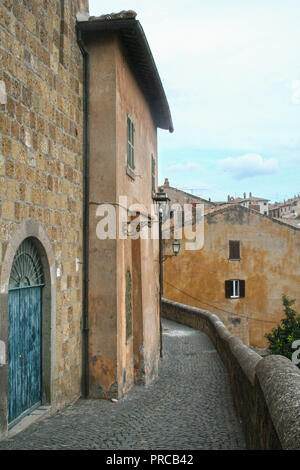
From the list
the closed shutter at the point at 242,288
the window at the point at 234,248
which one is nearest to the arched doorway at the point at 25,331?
the window at the point at 234,248

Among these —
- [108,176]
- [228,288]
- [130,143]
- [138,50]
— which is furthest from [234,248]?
[108,176]

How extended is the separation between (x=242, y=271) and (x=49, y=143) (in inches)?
854

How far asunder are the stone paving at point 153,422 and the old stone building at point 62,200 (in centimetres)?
31

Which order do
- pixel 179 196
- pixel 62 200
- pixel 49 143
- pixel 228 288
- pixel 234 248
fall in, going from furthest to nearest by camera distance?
pixel 179 196, pixel 228 288, pixel 234 248, pixel 62 200, pixel 49 143

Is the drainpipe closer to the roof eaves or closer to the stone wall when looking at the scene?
the stone wall

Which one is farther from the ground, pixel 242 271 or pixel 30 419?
pixel 242 271

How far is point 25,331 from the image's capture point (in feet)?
19.3

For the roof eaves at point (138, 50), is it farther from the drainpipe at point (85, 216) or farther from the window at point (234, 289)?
the window at point (234, 289)

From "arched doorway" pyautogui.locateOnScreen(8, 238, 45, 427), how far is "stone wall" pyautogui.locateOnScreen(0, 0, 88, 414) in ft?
1.28

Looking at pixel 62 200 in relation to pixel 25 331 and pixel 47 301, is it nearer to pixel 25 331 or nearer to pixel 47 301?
pixel 47 301

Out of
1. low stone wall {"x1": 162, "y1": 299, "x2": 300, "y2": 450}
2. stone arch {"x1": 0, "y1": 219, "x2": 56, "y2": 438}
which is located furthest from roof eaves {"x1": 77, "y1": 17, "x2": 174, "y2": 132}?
low stone wall {"x1": 162, "y1": 299, "x2": 300, "y2": 450}

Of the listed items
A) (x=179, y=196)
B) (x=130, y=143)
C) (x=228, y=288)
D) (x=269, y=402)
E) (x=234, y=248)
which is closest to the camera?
(x=269, y=402)

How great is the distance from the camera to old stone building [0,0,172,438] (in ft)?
17.4

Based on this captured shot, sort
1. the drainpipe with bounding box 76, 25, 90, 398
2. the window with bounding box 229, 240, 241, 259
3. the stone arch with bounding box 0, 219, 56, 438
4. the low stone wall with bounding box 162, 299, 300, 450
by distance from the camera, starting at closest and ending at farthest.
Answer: the low stone wall with bounding box 162, 299, 300, 450, the stone arch with bounding box 0, 219, 56, 438, the drainpipe with bounding box 76, 25, 90, 398, the window with bounding box 229, 240, 241, 259
